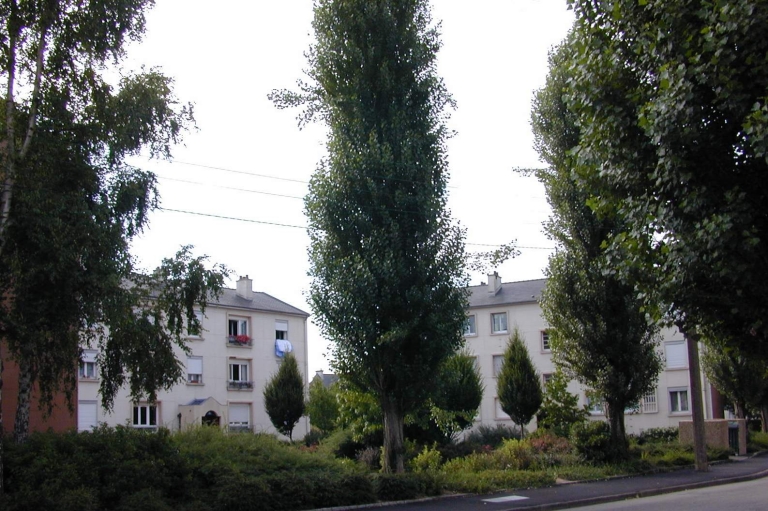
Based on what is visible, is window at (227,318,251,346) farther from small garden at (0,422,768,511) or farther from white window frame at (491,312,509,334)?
small garden at (0,422,768,511)

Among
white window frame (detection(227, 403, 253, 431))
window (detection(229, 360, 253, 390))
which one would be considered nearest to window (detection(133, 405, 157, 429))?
white window frame (detection(227, 403, 253, 431))

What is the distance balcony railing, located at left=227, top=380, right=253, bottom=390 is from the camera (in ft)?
154

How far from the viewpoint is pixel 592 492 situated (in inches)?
692

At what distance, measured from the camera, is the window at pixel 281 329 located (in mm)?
50312

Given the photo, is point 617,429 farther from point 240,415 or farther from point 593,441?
point 240,415

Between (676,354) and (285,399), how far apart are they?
22646 millimetres

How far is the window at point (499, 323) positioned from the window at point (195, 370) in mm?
18693

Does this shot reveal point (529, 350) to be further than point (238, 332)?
Yes

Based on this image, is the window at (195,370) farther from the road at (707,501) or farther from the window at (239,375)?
the road at (707,501)

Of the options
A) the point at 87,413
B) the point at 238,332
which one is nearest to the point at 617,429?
the point at 87,413

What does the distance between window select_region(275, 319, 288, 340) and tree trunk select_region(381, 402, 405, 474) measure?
32780mm

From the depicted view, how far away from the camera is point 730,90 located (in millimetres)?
7434

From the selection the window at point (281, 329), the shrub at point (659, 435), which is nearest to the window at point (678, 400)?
the shrub at point (659, 435)

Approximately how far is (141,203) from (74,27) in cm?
393
